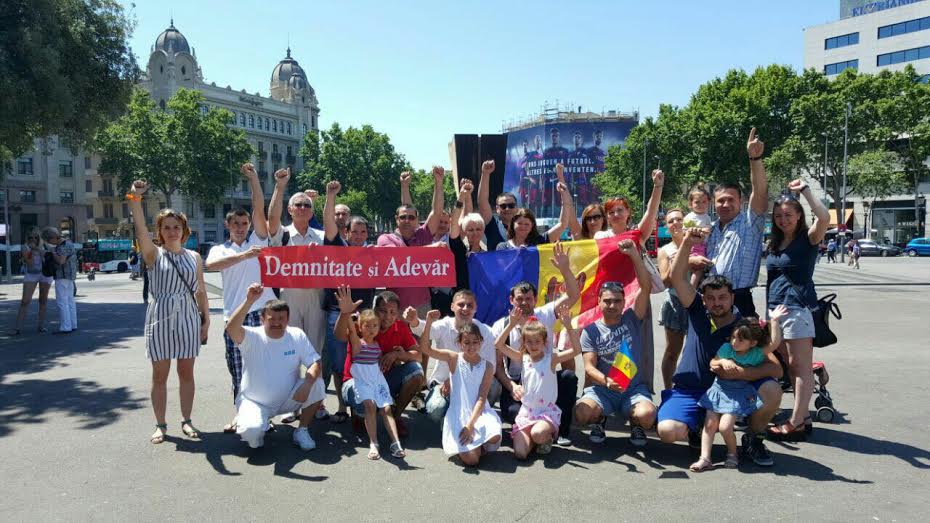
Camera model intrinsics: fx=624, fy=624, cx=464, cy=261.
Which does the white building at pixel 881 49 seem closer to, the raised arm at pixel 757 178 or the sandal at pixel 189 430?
the raised arm at pixel 757 178

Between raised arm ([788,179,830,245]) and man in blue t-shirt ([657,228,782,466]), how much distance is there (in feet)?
2.69

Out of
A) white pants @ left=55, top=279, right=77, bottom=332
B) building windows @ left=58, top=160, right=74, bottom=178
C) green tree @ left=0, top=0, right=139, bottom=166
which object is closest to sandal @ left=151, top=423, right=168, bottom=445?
white pants @ left=55, top=279, right=77, bottom=332

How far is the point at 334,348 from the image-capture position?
592 centimetres

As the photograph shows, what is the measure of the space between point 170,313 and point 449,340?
7.68 feet

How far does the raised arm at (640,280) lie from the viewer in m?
5.38

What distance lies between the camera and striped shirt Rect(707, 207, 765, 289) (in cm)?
534

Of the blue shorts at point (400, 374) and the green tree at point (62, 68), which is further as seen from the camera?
the green tree at point (62, 68)

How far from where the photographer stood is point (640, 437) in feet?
16.6

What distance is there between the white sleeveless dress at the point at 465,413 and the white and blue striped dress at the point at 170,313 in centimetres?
225

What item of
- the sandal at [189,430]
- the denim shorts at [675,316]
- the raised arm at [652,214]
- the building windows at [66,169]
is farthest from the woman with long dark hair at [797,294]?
the building windows at [66,169]

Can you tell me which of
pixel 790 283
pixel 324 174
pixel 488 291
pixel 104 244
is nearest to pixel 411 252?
pixel 488 291

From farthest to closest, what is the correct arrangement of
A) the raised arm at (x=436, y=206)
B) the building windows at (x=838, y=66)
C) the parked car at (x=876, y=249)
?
the building windows at (x=838, y=66), the parked car at (x=876, y=249), the raised arm at (x=436, y=206)

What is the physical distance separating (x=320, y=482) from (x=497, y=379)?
5.69 ft

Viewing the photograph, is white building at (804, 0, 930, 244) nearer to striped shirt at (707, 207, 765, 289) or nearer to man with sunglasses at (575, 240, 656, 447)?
striped shirt at (707, 207, 765, 289)
